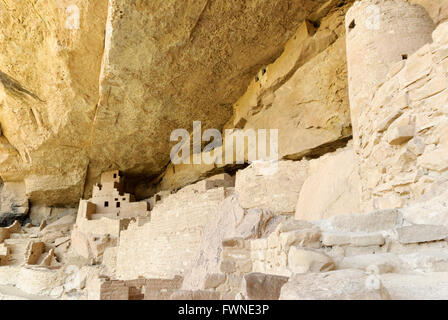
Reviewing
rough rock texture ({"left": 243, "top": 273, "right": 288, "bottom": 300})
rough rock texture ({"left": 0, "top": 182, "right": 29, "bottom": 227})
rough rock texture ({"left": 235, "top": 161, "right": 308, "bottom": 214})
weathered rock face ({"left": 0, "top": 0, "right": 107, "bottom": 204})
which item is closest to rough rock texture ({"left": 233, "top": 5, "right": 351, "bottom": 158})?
rough rock texture ({"left": 235, "top": 161, "right": 308, "bottom": 214})

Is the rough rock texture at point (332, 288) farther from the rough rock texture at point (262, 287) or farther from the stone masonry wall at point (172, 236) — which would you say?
the stone masonry wall at point (172, 236)

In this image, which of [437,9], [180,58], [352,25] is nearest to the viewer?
[437,9]

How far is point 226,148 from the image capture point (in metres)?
13.7

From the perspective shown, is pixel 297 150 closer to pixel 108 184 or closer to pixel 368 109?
pixel 368 109

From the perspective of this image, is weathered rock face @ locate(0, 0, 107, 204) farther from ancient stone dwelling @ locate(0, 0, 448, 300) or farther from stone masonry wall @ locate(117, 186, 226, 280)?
stone masonry wall @ locate(117, 186, 226, 280)

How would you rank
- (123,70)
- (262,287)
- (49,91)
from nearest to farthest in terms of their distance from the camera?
1. (262,287)
2. (123,70)
3. (49,91)

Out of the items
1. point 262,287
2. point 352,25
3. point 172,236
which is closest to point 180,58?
point 172,236

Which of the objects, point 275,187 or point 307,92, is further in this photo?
point 307,92

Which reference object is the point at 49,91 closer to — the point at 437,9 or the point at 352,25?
the point at 352,25

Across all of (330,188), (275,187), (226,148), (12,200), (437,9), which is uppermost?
(437,9)

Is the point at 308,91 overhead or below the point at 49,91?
below

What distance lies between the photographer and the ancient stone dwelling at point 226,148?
8.77 feet

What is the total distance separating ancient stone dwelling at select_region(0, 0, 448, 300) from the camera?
8.77 feet
